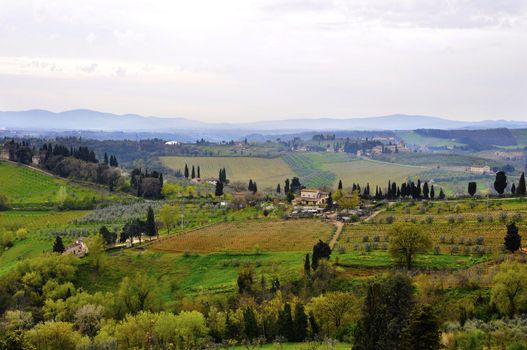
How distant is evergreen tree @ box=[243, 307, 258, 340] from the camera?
132ft

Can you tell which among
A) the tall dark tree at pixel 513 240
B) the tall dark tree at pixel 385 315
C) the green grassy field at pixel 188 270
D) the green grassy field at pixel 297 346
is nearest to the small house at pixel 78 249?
the green grassy field at pixel 188 270

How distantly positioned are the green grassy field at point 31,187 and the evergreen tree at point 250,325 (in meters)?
84.5

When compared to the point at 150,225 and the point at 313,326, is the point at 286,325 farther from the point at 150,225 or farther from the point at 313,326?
the point at 150,225

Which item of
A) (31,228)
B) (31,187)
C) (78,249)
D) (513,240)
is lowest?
(31,228)

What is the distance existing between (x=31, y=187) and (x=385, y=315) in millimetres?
111667

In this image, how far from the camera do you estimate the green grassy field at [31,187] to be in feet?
374

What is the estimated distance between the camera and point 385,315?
99.3 ft

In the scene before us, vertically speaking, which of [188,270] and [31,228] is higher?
[188,270]

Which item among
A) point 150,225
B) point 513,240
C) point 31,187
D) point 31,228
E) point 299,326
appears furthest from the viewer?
point 31,187

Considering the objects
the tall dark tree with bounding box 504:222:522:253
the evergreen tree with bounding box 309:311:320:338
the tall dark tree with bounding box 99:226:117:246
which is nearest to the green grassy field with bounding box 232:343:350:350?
the evergreen tree with bounding box 309:311:320:338

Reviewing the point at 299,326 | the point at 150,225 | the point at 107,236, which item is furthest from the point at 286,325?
the point at 107,236

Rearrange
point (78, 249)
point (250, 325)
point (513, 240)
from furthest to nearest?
1. point (78, 249)
2. point (513, 240)
3. point (250, 325)

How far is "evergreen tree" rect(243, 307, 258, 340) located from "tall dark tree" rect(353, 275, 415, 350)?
460 inches

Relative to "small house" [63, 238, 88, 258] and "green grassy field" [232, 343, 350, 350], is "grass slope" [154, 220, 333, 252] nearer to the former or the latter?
"small house" [63, 238, 88, 258]
